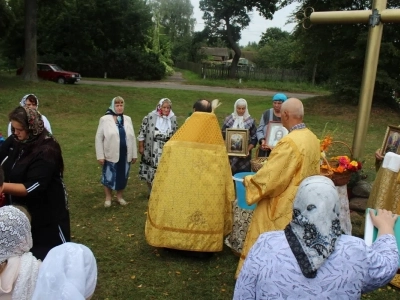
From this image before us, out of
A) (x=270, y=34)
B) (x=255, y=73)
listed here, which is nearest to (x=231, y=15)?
(x=255, y=73)

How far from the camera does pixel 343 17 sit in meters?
5.28

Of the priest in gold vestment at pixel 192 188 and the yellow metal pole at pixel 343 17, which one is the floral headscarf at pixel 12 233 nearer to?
the priest in gold vestment at pixel 192 188

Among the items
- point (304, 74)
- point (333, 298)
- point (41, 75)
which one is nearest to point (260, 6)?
point (304, 74)

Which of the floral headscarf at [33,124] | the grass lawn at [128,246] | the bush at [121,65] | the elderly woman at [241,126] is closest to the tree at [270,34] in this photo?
the bush at [121,65]

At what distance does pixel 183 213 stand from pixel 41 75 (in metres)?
27.7

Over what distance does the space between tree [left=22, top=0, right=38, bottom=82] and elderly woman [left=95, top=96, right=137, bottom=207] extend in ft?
54.3

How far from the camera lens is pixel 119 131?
258 inches

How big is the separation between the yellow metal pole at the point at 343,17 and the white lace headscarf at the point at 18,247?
4.41 metres

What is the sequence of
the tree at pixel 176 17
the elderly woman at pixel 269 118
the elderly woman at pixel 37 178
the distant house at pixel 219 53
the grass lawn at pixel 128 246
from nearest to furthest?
the elderly woman at pixel 37 178, the grass lawn at pixel 128 246, the elderly woman at pixel 269 118, the distant house at pixel 219 53, the tree at pixel 176 17

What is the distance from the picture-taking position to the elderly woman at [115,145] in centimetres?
649

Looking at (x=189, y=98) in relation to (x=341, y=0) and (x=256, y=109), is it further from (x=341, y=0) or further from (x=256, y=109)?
(x=341, y=0)

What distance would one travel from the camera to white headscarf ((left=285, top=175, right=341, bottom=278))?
1.88m

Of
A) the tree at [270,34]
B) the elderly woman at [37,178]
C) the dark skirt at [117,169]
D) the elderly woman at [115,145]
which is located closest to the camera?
the elderly woman at [37,178]

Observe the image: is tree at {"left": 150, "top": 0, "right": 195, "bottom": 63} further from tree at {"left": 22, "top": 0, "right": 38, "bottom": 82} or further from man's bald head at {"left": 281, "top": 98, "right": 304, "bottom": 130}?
man's bald head at {"left": 281, "top": 98, "right": 304, "bottom": 130}
